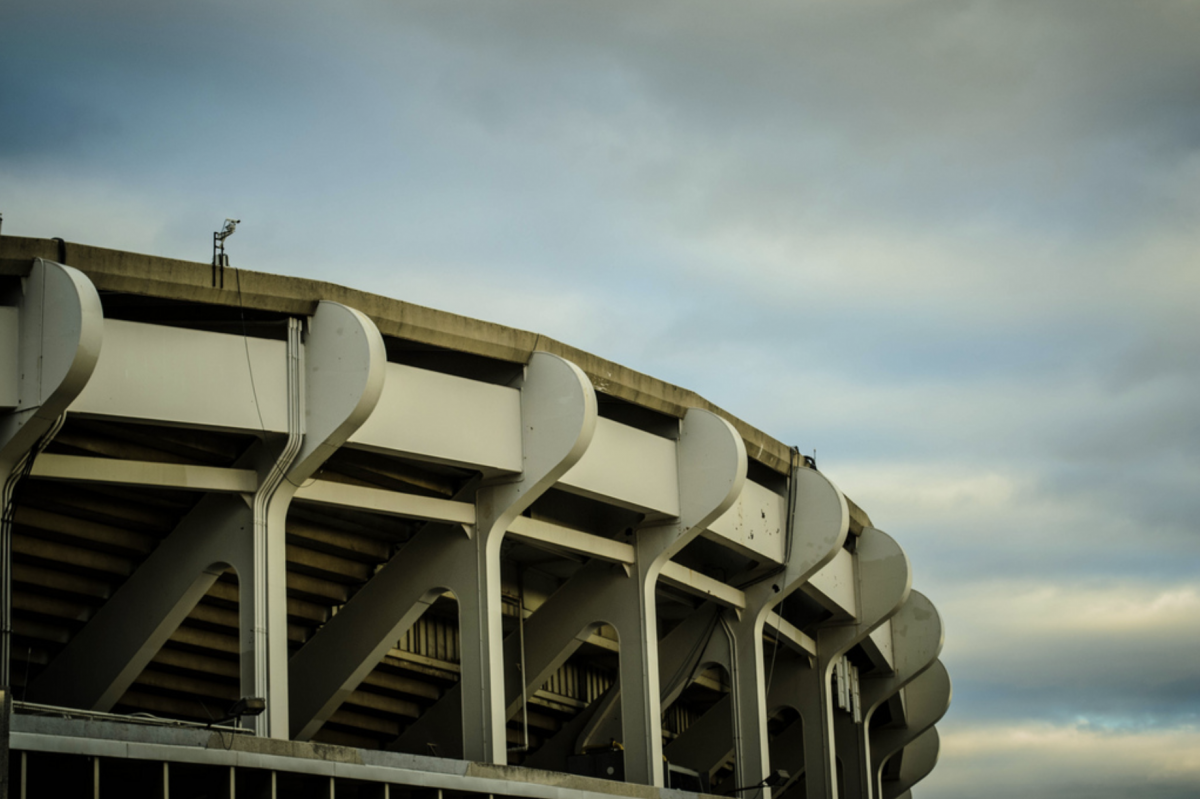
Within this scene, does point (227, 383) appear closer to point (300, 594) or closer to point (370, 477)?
point (370, 477)

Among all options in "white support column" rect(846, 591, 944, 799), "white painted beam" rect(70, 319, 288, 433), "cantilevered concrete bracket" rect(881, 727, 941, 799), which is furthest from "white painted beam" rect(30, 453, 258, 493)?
"cantilevered concrete bracket" rect(881, 727, 941, 799)

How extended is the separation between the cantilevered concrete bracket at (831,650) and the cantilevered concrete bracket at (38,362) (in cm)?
1595

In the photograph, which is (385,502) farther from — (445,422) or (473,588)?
(473,588)

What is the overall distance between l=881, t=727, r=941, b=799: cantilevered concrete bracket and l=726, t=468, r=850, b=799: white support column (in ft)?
57.9

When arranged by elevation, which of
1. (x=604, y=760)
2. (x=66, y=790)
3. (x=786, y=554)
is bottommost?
(x=66, y=790)

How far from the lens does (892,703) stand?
115 ft

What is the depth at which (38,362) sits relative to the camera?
14602 mm

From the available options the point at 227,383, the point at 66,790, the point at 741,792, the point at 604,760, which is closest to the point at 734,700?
the point at 741,792

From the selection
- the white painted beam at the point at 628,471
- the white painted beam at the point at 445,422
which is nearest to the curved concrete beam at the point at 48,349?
the white painted beam at the point at 445,422

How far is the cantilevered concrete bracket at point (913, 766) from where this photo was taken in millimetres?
40156

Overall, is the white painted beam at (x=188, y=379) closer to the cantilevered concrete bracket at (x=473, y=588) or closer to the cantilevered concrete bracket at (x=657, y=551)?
the cantilevered concrete bracket at (x=473, y=588)

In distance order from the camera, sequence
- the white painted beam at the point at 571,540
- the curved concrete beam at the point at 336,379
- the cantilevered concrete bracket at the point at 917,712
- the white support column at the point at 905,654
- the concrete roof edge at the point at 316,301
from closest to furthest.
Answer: the concrete roof edge at the point at 316,301 < the curved concrete beam at the point at 336,379 < the white painted beam at the point at 571,540 < the white support column at the point at 905,654 < the cantilevered concrete bracket at the point at 917,712

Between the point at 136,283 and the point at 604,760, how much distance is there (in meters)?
8.61

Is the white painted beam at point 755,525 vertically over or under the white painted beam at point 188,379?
over
